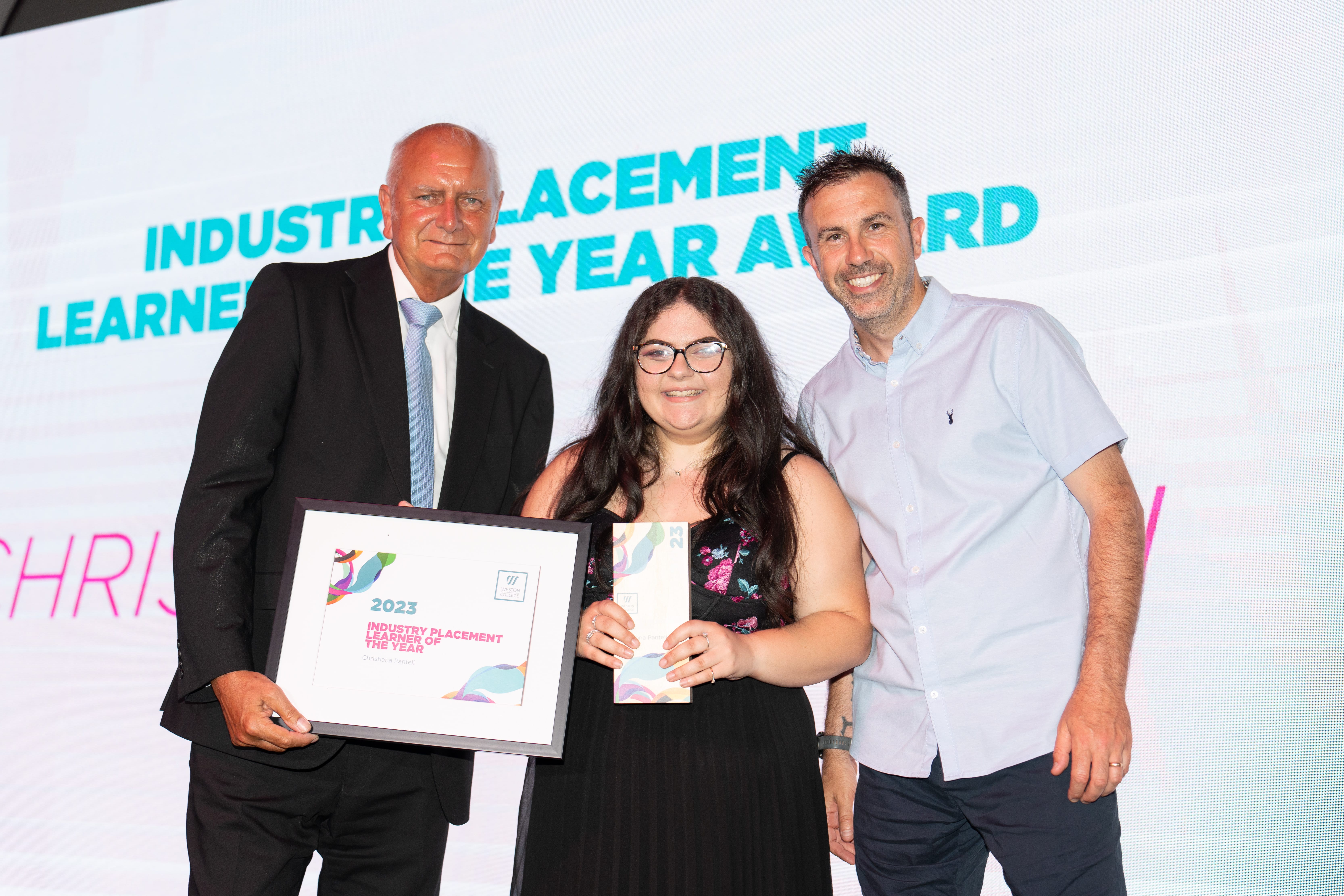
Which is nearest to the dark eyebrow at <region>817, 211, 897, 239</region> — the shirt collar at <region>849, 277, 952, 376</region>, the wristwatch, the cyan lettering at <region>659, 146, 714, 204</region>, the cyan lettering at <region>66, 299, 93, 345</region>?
the shirt collar at <region>849, 277, 952, 376</region>

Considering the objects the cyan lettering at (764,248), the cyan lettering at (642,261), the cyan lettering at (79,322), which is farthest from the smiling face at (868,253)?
the cyan lettering at (79,322)

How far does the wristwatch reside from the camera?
1.99m

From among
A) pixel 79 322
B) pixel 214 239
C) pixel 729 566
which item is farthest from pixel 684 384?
pixel 79 322

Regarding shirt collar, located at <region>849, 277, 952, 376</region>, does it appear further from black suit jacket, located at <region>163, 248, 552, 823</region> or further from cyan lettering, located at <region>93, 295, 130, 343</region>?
cyan lettering, located at <region>93, 295, 130, 343</region>

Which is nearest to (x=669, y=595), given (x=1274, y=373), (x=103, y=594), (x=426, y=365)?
(x=426, y=365)

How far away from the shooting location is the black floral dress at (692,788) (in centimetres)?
159

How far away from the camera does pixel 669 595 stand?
155cm

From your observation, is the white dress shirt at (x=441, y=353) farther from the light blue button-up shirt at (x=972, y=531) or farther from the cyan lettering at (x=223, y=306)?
the cyan lettering at (x=223, y=306)

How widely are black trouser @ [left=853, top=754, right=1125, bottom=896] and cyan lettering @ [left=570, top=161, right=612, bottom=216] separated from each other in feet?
5.79

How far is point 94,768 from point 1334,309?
3.69 metres

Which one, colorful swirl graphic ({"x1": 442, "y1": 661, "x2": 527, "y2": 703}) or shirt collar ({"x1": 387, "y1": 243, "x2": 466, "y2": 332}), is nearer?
colorful swirl graphic ({"x1": 442, "y1": 661, "x2": 527, "y2": 703})

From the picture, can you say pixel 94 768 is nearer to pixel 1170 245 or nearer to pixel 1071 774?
pixel 1071 774

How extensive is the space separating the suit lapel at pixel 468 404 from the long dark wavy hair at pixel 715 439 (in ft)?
0.72

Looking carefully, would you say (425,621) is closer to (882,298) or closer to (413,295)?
(413,295)
